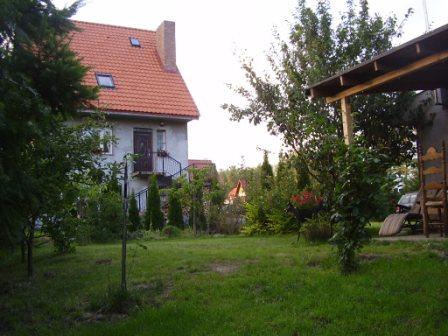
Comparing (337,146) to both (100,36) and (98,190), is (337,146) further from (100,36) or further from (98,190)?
(100,36)

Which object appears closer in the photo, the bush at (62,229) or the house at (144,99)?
the bush at (62,229)

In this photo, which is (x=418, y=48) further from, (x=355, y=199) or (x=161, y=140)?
(x=161, y=140)

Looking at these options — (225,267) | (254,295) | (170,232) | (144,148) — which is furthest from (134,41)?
(254,295)

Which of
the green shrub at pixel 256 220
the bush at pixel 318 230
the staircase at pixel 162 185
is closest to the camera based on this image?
the bush at pixel 318 230

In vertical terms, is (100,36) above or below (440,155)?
above

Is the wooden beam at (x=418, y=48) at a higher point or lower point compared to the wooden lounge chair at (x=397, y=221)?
higher

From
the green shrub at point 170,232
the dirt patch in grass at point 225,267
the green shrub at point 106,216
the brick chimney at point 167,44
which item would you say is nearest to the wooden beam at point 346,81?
the dirt patch in grass at point 225,267

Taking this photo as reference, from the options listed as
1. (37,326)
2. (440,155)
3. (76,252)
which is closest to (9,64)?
(37,326)

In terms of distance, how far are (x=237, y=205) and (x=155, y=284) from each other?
10037mm

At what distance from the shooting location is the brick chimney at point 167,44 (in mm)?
23178

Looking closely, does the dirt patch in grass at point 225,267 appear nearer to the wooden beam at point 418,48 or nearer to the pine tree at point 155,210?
the wooden beam at point 418,48

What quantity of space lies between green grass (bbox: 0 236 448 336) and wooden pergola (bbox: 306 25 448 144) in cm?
239

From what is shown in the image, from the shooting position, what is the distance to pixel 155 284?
6.89 meters

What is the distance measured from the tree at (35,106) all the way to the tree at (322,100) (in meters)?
6.16
